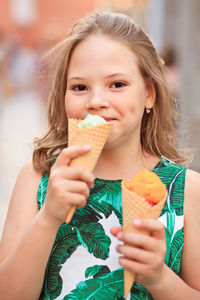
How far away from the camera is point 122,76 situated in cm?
159

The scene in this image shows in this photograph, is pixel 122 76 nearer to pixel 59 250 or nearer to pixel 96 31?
pixel 96 31

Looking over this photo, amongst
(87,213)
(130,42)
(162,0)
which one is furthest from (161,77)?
(162,0)

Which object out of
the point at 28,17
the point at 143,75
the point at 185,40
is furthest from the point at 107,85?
the point at 28,17

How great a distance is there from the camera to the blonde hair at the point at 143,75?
5.55 feet

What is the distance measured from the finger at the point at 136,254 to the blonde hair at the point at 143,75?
0.56 metres

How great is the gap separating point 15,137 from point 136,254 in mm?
7941

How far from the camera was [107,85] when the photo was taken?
158 centimetres

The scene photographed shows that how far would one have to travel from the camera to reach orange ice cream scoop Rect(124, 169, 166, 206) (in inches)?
51.7

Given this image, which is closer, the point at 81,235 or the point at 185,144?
the point at 81,235

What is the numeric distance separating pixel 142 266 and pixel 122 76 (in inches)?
25.3

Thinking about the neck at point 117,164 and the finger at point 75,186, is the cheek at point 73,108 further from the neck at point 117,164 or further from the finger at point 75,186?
the finger at point 75,186

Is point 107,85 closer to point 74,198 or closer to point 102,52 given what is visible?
point 102,52

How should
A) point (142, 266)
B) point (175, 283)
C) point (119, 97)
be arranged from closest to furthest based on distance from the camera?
point (142, 266) < point (175, 283) < point (119, 97)

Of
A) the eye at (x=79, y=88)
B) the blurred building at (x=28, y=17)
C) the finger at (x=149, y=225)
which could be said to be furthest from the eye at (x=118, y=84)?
the blurred building at (x=28, y=17)
